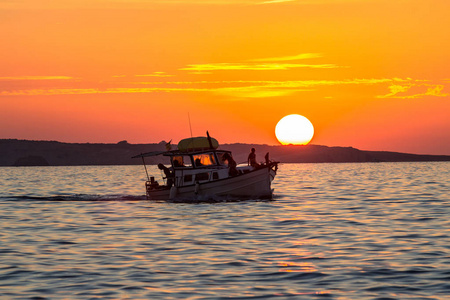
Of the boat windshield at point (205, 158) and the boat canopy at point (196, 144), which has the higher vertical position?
the boat canopy at point (196, 144)

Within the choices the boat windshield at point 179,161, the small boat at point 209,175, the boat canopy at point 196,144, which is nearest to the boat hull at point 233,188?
the small boat at point 209,175

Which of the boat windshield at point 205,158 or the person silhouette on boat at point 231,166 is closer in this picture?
the person silhouette on boat at point 231,166

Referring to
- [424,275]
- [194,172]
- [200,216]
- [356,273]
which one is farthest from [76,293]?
[194,172]

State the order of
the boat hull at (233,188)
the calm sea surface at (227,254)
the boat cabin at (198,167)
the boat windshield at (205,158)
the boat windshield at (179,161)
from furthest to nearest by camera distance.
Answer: the boat windshield at (179,161) → the boat windshield at (205,158) → the boat cabin at (198,167) → the boat hull at (233,188) → the calm sea surface at (227,254)

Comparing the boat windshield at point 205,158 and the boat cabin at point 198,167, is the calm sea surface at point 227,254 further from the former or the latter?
the boat windshield at point 205,158

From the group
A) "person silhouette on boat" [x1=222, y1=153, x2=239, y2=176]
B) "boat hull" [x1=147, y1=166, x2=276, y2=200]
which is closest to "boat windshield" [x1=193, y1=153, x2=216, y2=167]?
"person silhouette on boat" [x1=222, y1=153, x2=239, y2=176]

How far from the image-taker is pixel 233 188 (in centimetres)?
4791

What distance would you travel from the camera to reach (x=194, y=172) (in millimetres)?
49062

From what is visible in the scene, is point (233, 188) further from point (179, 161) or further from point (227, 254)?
point (227, 254)

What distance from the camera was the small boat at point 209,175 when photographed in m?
47.9

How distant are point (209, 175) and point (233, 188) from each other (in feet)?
7.06

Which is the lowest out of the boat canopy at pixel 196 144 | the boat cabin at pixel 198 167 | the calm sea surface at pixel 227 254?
the calm sea surface at pixel 227 254

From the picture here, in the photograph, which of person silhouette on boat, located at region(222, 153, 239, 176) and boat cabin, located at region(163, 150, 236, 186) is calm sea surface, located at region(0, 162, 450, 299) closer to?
person silhouette on boat, located at region(222, 153, 239, 176)

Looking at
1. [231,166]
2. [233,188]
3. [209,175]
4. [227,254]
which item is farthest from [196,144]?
[227,254]
